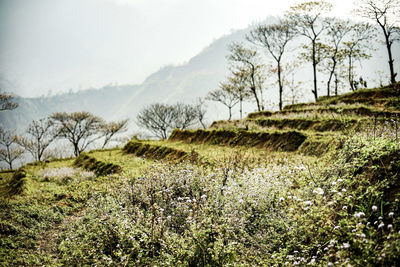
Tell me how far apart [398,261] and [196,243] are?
2.78 metres

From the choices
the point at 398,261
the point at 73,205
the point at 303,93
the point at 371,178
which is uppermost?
the point at 303,93

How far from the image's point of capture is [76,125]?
5012 cm

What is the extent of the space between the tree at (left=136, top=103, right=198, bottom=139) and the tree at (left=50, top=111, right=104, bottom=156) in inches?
403

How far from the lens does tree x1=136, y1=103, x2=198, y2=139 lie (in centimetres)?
5678

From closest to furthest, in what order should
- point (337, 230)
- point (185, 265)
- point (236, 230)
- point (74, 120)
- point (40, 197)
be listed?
point (337, 230), point (185, 265), point (236, 230), point (40, 197), point (74, 120)

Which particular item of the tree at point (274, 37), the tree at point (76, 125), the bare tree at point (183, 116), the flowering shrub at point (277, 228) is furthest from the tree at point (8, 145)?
the flowering shrub at point (277, 228)

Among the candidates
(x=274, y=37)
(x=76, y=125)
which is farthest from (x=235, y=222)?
(x=76, y=125)

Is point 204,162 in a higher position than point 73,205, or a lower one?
higher

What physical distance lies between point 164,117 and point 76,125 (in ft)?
63.7

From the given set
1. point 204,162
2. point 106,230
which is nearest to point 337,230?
point 106,230

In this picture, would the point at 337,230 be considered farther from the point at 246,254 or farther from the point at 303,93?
the point at 303,93

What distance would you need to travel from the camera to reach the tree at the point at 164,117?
56781 mm

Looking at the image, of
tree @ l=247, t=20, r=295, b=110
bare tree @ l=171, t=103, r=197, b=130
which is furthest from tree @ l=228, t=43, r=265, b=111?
bare tree @ l=171, t=103, r=197, b=130

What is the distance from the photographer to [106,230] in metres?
4.91
